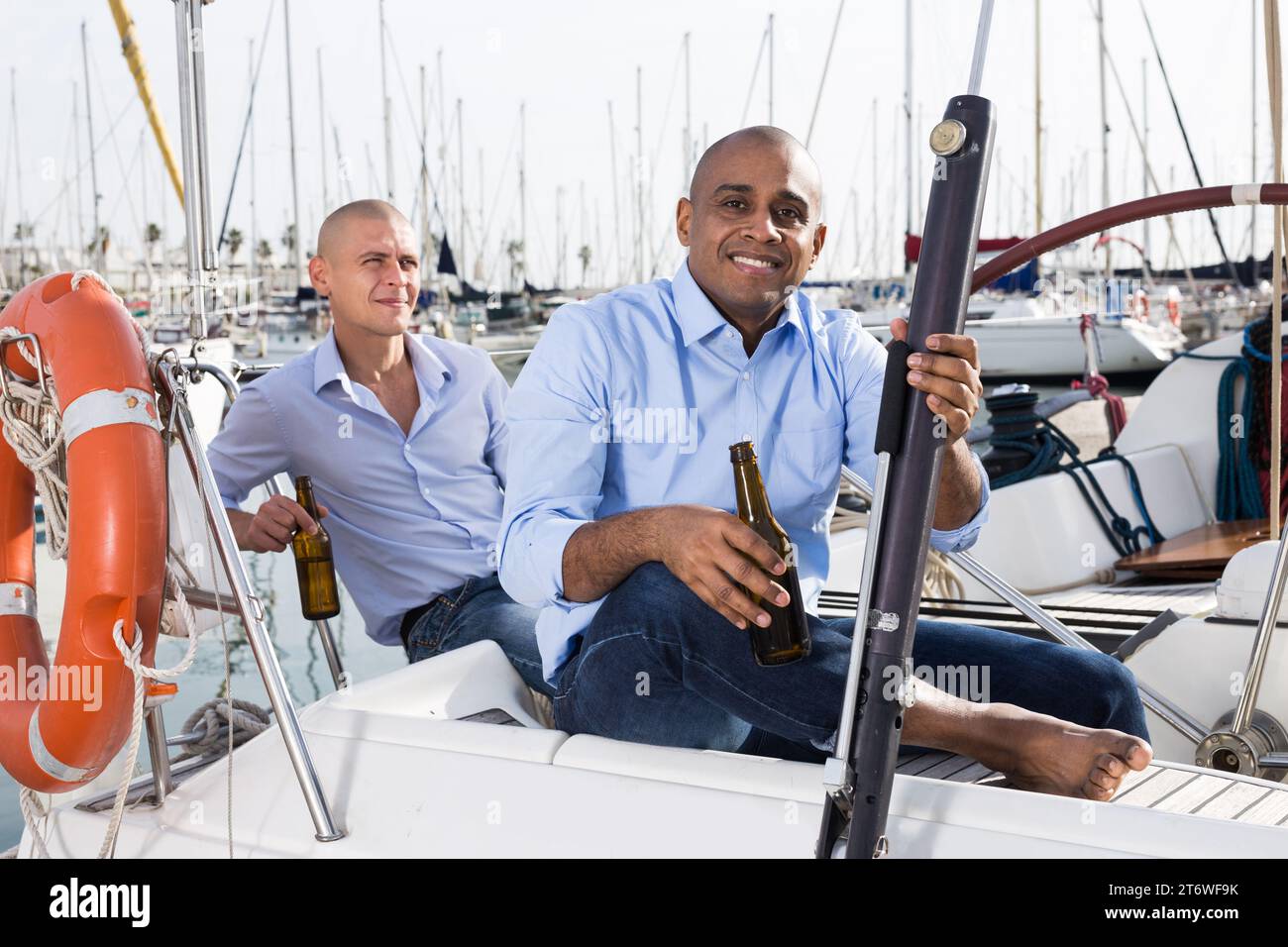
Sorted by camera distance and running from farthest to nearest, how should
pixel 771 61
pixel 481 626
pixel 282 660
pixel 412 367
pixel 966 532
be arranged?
pixel 771 61 → pixel 282 660 → pixel 412 367 → pixel 481 626 → pixel 966 532

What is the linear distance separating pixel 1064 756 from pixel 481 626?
135 cm

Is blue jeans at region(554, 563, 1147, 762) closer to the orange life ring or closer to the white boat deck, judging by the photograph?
the white boat deck

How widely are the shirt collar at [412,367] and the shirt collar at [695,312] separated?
1073 mm

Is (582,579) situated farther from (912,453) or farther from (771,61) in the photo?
(771,61)

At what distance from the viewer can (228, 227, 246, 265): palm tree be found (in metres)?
37.4

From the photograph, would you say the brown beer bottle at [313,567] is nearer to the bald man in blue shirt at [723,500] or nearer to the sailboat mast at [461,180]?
the bald man in blue shirt at [723,500]

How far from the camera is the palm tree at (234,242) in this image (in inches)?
1474

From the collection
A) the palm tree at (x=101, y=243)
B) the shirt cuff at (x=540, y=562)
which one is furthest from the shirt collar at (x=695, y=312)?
the palm tree at (x=101, y=243)

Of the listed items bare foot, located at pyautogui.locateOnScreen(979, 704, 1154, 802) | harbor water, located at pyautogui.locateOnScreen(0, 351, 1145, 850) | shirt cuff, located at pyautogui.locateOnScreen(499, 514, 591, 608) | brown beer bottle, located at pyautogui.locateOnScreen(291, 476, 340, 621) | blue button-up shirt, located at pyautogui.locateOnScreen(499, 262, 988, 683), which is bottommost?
harbor water, located at pyautogui.locateOnScreen(0, 351, 1145, 850)

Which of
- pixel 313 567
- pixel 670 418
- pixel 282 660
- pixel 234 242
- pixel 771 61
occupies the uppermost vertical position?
pixel 771 61

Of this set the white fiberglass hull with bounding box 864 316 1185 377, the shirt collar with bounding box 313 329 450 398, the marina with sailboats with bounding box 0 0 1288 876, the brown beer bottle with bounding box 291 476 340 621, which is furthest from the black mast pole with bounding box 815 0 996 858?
the white fiberglass hull with bounding box 864 316 1185 377

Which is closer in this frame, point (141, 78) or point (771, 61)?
point (141, 78)

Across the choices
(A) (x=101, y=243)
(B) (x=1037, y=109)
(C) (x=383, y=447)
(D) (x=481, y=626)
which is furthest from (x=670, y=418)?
(A) (x=101, y=243)

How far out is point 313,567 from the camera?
104 inches
